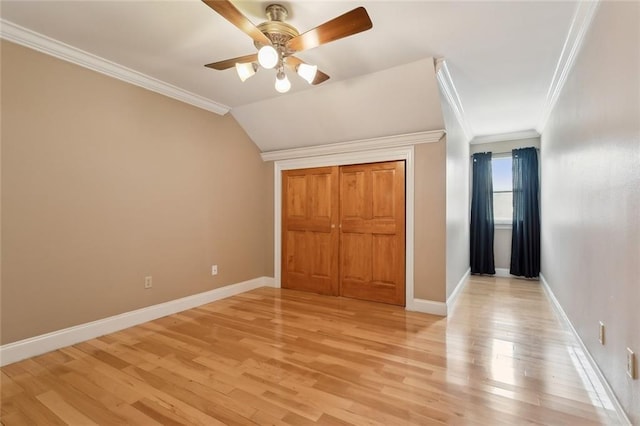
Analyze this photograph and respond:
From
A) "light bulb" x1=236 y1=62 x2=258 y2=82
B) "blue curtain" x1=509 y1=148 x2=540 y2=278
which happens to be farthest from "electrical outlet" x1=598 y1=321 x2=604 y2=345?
"blue curtain" x1=509 y1=148 x2=540 y2=278

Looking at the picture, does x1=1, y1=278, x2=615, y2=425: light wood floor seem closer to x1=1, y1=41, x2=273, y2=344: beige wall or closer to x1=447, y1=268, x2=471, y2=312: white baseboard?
x1=447, y1=268, x2=471, y2=312: white baseboard

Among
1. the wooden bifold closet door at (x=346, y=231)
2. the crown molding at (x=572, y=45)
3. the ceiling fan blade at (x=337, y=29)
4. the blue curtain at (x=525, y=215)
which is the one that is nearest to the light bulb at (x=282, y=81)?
the ceiling fan blade at (x=337, y=29)

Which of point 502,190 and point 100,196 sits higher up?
point 502,190

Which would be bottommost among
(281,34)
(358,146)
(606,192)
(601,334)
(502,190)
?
(601,334)

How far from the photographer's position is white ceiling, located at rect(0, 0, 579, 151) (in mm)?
2143

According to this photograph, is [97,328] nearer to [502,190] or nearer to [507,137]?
[502,190]

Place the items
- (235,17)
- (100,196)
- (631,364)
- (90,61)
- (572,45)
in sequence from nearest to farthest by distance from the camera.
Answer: (631,364) < (235,17) < (572,45) < (90,61) < (100,196)

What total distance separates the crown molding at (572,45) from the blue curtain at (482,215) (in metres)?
1.90

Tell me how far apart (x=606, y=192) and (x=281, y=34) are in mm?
2379

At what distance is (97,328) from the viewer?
9.41ft

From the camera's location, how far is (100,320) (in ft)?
9.52

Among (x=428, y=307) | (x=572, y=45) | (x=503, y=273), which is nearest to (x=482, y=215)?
(x=503, y=273)

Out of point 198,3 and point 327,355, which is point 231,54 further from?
point 327,355

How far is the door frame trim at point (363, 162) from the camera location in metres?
3.70
